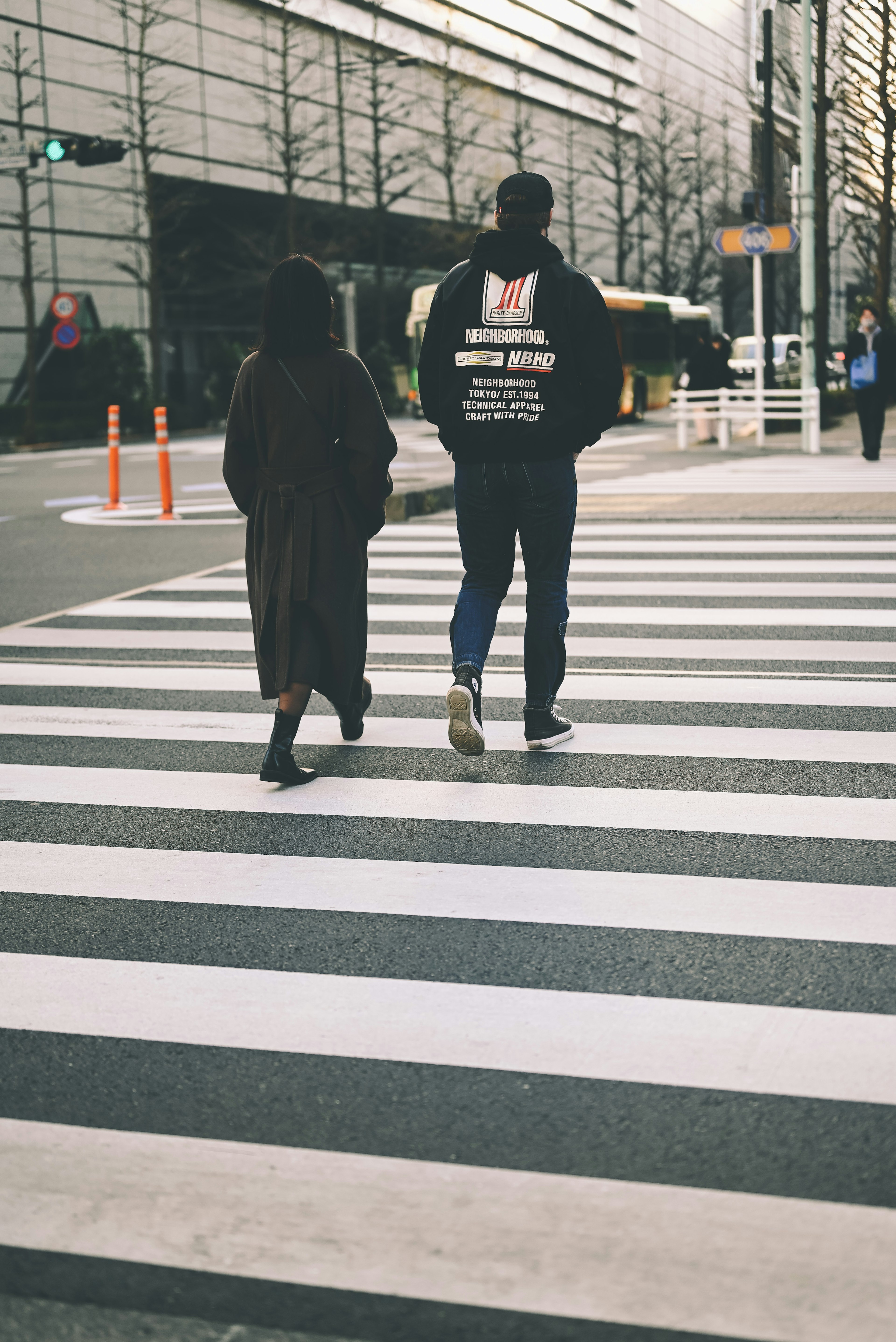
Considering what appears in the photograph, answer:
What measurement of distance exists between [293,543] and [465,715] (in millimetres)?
848

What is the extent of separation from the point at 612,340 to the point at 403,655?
2864mm

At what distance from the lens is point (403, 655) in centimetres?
784

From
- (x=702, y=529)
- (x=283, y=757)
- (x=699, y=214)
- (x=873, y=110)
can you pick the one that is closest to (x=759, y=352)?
(x=702, y=529)

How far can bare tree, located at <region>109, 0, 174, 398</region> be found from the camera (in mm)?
38562

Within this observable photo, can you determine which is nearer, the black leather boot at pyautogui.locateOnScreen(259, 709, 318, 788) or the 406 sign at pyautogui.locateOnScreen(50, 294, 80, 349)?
the black leather boot at pyautogui.locateOnScreen(259, 709, 318, 788)

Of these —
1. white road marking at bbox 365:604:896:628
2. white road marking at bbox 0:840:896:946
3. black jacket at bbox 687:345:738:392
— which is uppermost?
black jacket at bbox 687:345:738:392

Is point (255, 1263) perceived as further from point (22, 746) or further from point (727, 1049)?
point (22, 746)

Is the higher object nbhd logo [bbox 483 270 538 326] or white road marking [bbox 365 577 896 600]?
nbhd logo [bbox 483 270 538 326]

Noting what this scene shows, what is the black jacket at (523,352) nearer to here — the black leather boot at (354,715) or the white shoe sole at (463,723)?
the white shoe sole at (463,723)

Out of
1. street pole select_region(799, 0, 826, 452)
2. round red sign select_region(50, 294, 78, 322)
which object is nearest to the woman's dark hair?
street pole select_region(799, 0, 826, 452)

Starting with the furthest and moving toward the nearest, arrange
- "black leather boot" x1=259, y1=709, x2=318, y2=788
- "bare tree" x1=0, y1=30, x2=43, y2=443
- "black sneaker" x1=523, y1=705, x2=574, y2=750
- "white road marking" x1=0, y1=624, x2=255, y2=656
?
"bare tree" x1=0, y1=30, x2=43, y2=443 → "white road marking" x1=0, y1=624, x2=255, y2=656 → "black sneaker" x1=523, y1=705, x2=574, y2=750 → "black leather boot" x1=259, y1=709, x2=318, y2=788

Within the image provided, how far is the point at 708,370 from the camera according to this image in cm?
2441

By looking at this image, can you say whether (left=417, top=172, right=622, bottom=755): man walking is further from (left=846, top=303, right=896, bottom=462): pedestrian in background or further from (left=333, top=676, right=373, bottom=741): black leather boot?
(left=846, top=303, right=896, bottom=462): pedestrian in background

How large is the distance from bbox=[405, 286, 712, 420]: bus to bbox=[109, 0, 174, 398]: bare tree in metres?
6.65
